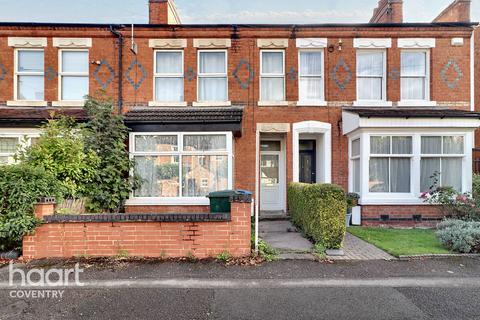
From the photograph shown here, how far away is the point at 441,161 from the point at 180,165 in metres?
8.72

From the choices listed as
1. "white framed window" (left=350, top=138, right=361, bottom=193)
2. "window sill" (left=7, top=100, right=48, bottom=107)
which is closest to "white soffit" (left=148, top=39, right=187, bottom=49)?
"window sill" (left=7, top=100, right=48, bottom=107)

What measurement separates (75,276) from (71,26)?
939 centimetres

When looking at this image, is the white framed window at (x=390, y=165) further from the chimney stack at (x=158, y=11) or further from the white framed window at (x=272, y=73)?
the chimney stack at (x=158, y=11)

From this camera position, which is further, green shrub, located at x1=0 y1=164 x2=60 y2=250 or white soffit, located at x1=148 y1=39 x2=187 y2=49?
white soffit, located at x1=148 y1=39 x2=187 y2=49

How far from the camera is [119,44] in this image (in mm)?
10344

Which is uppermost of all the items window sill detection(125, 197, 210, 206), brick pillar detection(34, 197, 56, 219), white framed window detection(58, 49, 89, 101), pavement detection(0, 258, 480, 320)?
white framed window detection(58, 49, 89, 101)

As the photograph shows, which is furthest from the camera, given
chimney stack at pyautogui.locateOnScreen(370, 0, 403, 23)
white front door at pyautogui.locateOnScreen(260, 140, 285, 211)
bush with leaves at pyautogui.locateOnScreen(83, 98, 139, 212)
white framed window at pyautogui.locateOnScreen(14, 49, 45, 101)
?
chimney stack at pyautogui.locateOnScreen(370, 0, 403, 23)

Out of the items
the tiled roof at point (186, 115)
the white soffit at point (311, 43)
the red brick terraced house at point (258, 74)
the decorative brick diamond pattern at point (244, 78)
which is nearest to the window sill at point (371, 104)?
the red brick terraced house at point (258, 74)

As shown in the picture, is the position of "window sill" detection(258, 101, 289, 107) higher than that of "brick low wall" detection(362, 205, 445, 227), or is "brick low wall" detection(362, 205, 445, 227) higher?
"window sill" detection(258, 101, 289, 107)

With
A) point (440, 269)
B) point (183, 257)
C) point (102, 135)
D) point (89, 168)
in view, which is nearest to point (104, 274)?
point (183, 257)

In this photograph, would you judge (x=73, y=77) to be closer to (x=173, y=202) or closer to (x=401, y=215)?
(x=173, y=202)

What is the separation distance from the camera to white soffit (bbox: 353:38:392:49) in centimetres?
1027

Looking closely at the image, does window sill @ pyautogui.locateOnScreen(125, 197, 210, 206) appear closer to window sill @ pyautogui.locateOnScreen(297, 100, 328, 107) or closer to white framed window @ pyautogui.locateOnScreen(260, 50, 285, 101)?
white framed window @ pyautogui.locateOnScreen(260, 50, 285, 101)

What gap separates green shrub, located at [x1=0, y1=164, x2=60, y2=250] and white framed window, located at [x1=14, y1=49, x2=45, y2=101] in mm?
6042
